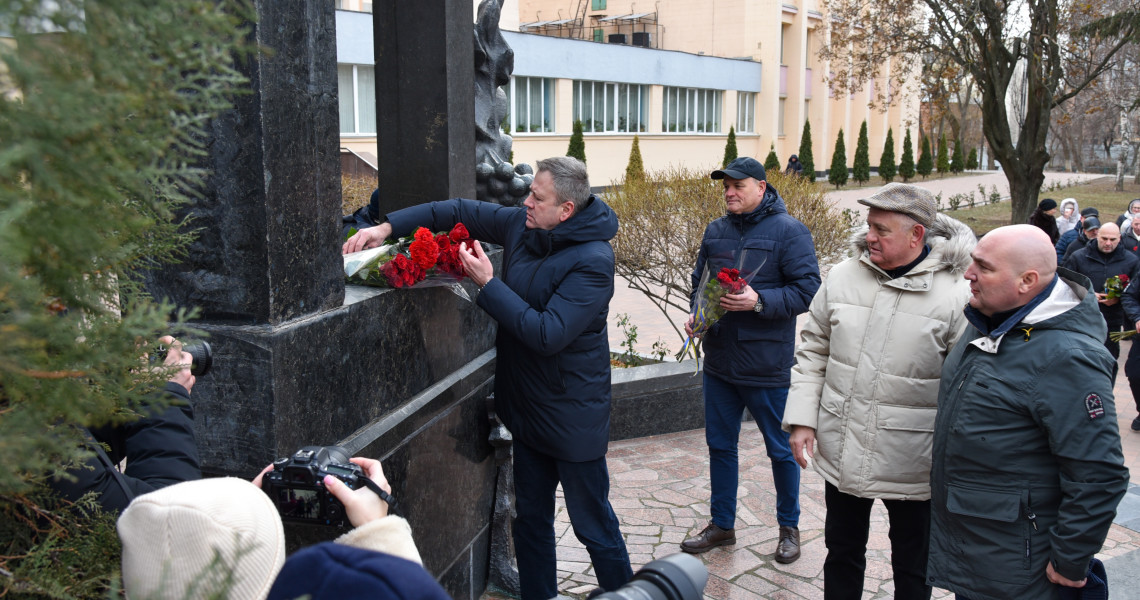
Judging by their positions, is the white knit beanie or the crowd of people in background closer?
the white knit beanie

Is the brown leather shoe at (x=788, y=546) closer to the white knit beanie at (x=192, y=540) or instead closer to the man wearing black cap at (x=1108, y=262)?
the white knit beanie at (x=192, y=540)

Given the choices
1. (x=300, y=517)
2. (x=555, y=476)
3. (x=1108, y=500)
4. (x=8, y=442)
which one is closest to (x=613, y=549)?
(x=555, y=476)

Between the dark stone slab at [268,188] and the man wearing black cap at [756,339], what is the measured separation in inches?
97.9

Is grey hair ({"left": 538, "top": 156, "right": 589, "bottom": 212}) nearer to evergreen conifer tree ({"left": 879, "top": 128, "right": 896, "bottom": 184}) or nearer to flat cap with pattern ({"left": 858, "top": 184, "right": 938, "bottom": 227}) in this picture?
flat cap with pattern ({"left": 858, "top": 184, "right": 938, "bottom": 227})

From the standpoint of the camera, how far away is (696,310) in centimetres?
505

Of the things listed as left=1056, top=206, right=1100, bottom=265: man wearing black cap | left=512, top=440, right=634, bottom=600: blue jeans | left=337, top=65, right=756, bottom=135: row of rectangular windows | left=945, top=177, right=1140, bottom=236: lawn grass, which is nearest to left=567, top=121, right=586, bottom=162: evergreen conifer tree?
left=337, top=65, right=756, bottom=135: row of rectangular windows

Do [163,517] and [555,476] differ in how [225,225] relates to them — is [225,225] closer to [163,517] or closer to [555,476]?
[163,517]

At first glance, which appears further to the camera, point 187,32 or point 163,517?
point 163,517

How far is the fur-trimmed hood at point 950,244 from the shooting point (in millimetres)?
3486

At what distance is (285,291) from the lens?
9.09 ft

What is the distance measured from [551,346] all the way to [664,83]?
113 feet

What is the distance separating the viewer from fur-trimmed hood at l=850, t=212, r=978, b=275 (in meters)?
3.49

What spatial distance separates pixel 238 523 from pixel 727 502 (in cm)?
390

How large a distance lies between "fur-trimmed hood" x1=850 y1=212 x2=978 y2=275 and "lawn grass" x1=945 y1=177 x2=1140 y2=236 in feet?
57.8
